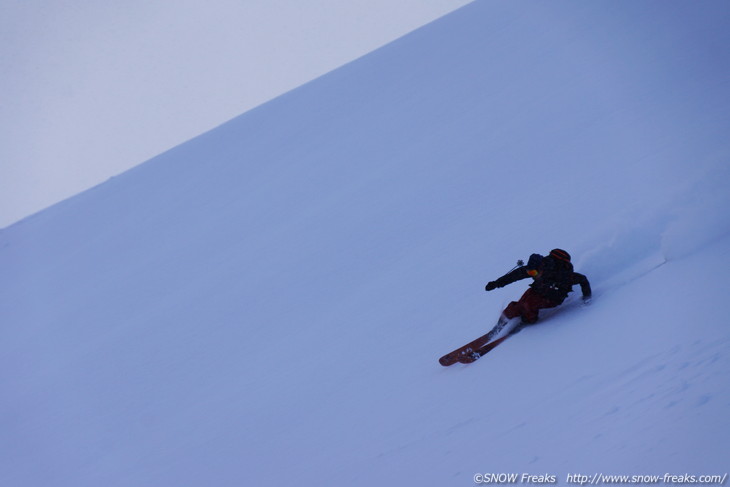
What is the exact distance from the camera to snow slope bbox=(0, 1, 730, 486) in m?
3.19

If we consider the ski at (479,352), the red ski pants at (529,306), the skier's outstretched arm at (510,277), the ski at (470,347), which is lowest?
the ski at (479,352)

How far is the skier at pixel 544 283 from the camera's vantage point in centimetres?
404

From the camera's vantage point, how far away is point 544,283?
4141 mm

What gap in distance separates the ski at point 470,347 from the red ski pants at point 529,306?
88mm

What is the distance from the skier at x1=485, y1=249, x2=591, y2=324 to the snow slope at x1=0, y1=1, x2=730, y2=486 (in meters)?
0.15

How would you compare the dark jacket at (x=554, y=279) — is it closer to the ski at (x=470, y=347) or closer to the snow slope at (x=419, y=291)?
the snow slope at (x=419, y=291)

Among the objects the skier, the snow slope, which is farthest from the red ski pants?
the snow slope

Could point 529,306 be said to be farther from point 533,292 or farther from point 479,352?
point 479,352

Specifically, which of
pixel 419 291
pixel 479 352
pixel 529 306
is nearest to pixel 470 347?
pixel 479 352

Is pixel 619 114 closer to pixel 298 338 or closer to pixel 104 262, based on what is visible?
pixel 298 338

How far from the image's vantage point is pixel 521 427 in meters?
3.09

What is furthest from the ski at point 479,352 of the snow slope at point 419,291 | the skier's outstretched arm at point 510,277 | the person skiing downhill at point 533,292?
the skier's outstretched arm at point 510,277

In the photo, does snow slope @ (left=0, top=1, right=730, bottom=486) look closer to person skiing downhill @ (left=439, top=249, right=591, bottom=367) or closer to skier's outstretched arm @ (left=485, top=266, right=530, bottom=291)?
person skiing downhill @ (left=439, top=249, right=591, bottom=367)

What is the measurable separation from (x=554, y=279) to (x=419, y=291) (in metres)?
1.95
